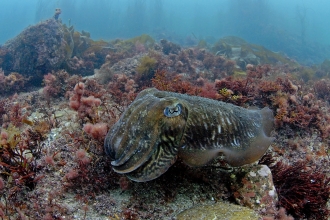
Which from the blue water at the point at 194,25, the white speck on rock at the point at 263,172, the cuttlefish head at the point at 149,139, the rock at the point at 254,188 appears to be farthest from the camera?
the blue water at the point at 194,25

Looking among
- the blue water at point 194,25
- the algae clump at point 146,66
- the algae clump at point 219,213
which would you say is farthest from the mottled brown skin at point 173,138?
the blue water at point 194,25

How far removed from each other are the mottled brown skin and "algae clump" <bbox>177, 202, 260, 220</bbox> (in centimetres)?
63

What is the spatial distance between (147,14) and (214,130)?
227ft

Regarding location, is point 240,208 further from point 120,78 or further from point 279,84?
point 120,78

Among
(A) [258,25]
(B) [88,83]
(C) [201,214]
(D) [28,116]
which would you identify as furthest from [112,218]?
(A) [258,25]

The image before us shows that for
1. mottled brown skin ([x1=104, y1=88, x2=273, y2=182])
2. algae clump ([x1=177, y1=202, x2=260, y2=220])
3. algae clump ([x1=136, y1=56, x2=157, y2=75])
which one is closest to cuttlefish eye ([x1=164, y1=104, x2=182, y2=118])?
mottled brown skin ([x1=104, y1=88, x2=273, y2=182])

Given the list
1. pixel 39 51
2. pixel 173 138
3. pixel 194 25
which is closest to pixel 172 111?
pixel 173 138

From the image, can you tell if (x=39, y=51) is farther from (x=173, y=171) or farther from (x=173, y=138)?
(x=173, y=138)

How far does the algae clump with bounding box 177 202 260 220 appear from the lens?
3.10 meters

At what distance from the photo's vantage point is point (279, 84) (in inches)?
301

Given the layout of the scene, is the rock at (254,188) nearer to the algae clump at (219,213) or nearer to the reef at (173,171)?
the reef at (173,171)

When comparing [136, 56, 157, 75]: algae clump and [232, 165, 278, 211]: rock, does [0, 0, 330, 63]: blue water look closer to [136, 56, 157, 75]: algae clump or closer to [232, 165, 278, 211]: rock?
[136, 56, 157, 75]: algae clump

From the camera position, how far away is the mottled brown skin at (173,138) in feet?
9.82

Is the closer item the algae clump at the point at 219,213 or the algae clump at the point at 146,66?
the algae clump at the point at 219,213
